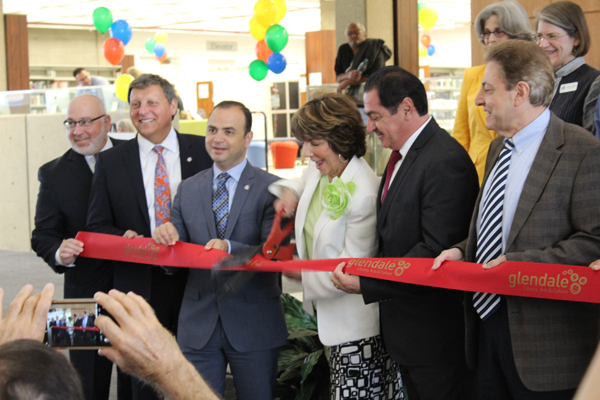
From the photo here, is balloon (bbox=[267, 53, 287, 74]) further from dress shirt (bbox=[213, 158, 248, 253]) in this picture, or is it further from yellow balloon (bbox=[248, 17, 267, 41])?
dress shirt (bbox=[213, 158, 248, 253])

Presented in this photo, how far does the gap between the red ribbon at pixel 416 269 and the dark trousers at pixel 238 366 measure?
1.13 ft

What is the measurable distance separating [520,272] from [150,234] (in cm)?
178

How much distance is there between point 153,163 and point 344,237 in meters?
1.13

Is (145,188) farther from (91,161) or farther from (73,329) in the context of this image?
(73,329)

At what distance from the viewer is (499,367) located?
2.12 metres

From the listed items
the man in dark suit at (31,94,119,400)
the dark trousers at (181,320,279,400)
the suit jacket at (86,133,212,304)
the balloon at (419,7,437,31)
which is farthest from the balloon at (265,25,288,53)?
the dark trousers at (181,320,279,400)

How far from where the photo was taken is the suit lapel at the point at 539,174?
2014 millimetres

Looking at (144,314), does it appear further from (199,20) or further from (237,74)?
(237,74)

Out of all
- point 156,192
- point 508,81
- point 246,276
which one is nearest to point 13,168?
point 156,192

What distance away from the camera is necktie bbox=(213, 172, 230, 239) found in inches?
112

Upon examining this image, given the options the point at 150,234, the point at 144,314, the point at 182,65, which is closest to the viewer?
the point at 144,314

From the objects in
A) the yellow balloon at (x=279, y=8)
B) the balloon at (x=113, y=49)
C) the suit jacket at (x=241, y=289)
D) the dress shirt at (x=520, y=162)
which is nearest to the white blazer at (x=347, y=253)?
the suit jacket at (x=241, y=289)

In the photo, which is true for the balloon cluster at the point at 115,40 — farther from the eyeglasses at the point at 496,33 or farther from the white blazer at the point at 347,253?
the white blazer at the point at 347,253

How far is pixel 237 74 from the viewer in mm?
25484
